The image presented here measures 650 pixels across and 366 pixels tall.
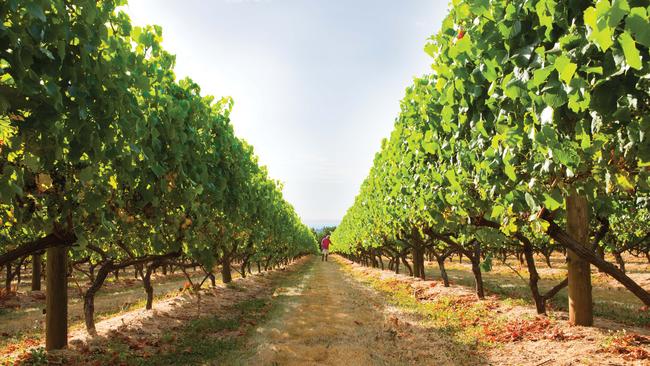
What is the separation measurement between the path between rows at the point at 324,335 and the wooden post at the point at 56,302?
4.58m

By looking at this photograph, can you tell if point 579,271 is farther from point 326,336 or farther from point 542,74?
point 542,74

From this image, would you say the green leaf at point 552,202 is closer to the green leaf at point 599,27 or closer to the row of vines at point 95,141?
the green leaf at point 599,27

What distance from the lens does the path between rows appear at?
372 inches

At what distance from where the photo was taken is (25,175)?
583 centimetres

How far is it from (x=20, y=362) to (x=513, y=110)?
34.5ft

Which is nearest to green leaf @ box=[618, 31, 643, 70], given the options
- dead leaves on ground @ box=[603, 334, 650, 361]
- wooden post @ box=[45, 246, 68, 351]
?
dead leaves on ground @ box=[603, 334, 650, 361]

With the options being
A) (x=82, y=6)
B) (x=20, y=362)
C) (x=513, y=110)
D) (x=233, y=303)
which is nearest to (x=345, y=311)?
(x=233, y=303)

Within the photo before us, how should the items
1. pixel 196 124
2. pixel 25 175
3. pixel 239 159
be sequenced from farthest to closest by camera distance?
pixel 239 159 → pixel 196 124 → pixel 25 175

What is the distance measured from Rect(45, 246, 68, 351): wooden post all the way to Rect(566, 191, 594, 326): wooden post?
12256 millimetres

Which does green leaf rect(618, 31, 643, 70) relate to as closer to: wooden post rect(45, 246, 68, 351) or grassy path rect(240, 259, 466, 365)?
grassy path rect(240, 259, 466, 365)

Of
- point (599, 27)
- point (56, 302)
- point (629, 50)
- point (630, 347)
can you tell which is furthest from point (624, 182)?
point (56, 302)

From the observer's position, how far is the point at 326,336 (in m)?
11.8

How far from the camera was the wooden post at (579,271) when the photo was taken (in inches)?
395

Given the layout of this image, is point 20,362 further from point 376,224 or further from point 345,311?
point 376,224
